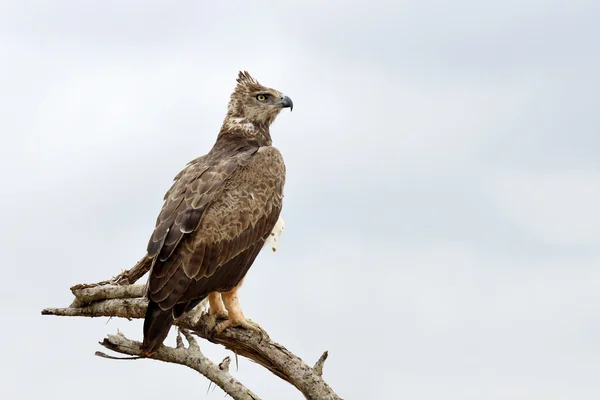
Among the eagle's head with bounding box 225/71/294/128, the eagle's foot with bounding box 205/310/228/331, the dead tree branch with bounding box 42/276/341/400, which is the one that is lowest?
the dead tree branch with bounding box 42/276/341/400

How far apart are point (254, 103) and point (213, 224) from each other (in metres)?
2.55

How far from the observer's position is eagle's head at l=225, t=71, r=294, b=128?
14742 millimetres

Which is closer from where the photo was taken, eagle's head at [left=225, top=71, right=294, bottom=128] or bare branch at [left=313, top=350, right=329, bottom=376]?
bare branch at [left=313, top=350, right=329, bottom=376]

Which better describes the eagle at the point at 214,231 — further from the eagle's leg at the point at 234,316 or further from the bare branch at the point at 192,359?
the bare branch at the point at 192,359

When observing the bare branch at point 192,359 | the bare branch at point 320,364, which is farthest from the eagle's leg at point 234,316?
the bare branch at point 320,364

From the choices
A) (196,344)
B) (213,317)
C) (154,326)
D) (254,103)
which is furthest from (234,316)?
(254,103)

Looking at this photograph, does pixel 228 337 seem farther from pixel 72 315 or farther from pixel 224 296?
pixel 72 315

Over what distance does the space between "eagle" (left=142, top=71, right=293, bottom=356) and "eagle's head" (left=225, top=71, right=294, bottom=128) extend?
0.45 metres

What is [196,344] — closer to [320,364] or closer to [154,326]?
[154,326]

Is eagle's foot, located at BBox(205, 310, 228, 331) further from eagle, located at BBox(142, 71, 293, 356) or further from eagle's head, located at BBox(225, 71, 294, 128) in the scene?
eagle's head, located at BBox(225, 71, 294, 128)

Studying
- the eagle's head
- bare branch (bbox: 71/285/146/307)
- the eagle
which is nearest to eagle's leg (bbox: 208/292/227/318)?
the eagle

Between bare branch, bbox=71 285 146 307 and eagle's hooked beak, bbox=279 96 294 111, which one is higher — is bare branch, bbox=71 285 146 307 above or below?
below

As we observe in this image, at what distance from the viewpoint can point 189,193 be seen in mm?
13055

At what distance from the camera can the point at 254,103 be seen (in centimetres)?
1479
